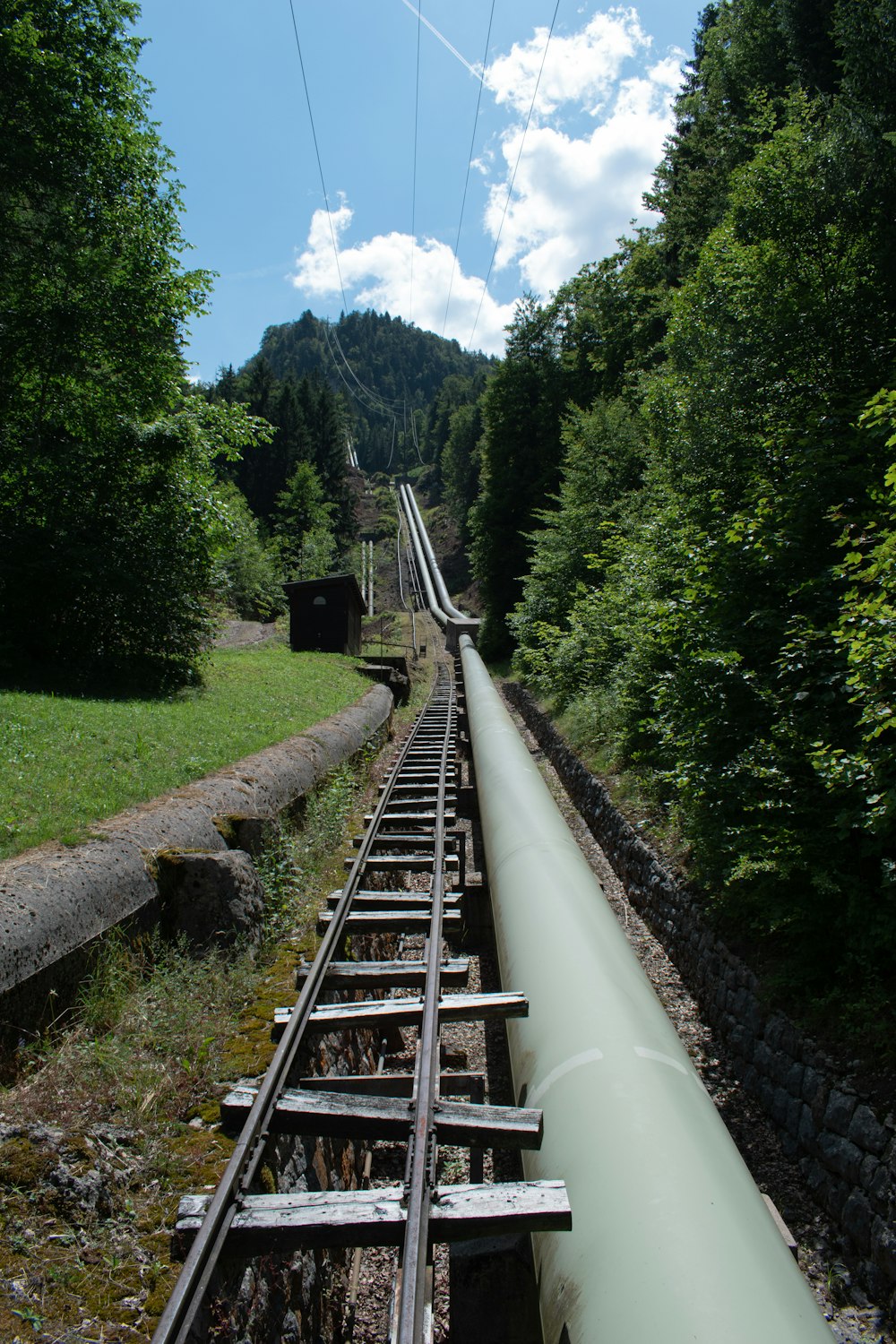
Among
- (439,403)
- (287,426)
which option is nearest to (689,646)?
(287,426)

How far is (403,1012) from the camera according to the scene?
4348 millimetres

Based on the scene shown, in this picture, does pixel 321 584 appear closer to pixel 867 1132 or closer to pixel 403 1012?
pixel 403 1012

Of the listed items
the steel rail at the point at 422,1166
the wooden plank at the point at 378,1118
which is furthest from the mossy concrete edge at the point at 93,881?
the steel rail at the point at 422,1166

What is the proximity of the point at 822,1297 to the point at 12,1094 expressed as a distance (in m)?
3.93

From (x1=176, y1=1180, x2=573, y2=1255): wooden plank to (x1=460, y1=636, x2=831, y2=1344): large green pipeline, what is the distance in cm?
11

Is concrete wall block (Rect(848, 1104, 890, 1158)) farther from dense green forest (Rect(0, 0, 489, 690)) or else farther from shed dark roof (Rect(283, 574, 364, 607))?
shed dark roof (Rect(283, 574, 364, 607))

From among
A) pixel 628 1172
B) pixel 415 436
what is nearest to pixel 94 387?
A: pixel 628 1172

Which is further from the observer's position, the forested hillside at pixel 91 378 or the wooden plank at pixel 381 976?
the forested hillside at pixel 91 378

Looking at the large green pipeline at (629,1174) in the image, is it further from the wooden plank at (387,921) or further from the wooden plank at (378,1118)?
the wooden plank at (387,921)

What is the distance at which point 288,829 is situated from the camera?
8.49 metres

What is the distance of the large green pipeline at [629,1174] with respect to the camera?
2.08 m

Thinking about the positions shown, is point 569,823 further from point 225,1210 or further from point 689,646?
point 225,1210

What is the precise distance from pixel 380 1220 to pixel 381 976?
7.43 feet

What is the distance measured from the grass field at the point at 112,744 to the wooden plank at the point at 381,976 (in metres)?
2.18
